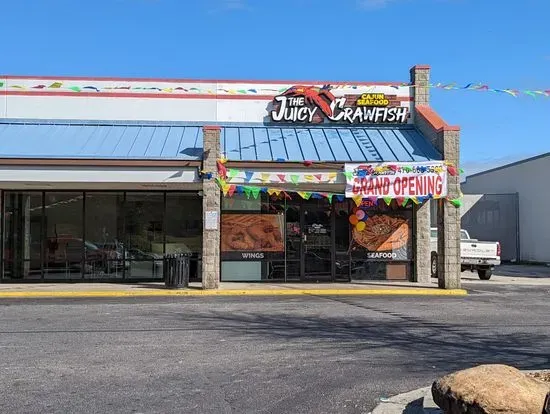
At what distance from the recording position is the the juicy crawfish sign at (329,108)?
65.5 feet

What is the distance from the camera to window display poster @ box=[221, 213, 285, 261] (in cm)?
1928

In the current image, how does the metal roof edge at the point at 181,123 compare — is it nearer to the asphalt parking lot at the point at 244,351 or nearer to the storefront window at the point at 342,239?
the storefront window at the point at 342,239

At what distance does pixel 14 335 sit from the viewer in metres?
9.80

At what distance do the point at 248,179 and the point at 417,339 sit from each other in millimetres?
8628

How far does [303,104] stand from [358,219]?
409 centimetres

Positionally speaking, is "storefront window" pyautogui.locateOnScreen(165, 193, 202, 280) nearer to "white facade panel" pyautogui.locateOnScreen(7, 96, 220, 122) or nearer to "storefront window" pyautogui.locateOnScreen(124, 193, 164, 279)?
"storefront window" pyautogui.locateOnScreen(124, 193, 164, 279)

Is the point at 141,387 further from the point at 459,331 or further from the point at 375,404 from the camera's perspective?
the point at 459,331

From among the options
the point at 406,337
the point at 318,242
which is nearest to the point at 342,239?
the point at 318,242

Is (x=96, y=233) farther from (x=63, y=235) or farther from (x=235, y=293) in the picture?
(x=235, y=293)

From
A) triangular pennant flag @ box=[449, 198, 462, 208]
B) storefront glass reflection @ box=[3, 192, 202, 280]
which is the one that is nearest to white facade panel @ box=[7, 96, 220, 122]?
storefront glass reflection @ box=[3, 192, 202, 280]

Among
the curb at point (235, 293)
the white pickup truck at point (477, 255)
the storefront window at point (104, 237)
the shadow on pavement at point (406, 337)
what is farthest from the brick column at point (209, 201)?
the white pickup truck at point (477, 255)

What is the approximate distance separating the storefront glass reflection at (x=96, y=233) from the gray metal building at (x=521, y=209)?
63.3 feet

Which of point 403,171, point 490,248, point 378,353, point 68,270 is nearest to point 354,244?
point 403,171

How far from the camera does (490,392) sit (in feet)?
15.4
